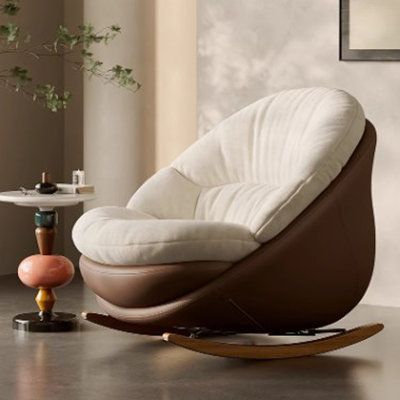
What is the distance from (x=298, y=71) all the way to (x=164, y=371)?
2.12 meters

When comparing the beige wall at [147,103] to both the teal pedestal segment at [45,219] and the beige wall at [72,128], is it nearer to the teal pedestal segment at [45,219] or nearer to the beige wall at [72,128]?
the beige wall at [72,128]

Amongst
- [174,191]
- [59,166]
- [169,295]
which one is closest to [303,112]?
[174,191]

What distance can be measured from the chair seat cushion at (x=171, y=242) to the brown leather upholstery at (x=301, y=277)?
2.2 inches

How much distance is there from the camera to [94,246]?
13.6 ft

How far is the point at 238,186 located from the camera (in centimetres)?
461

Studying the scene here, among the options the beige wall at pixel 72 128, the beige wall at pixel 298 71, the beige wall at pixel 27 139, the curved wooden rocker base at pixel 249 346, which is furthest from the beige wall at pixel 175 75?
the curved wooden rocker base at pixel 249 346

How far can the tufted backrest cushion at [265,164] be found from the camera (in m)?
4.04

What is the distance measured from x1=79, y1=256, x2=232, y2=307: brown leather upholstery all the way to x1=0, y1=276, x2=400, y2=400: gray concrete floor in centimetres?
24

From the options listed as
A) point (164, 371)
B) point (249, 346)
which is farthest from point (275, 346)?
point (164, 371)

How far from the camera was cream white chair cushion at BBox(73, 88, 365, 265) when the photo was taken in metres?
3.96

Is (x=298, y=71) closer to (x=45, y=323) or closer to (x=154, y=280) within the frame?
(x=45, y=323)

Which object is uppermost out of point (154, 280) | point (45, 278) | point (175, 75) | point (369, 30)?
point (369, 30)

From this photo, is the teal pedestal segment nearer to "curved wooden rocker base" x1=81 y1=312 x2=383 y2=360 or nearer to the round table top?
the round table top

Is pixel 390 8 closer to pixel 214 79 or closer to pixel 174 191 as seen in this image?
pixel 214 79
